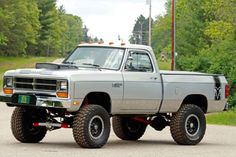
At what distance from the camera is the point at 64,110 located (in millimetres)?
13773

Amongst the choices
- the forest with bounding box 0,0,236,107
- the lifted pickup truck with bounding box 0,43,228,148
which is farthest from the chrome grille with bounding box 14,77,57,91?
the forest with bounding box 0,0,236,107

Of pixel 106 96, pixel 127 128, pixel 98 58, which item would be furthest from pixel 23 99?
pixel 127 128

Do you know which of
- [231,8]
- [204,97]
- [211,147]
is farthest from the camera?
[231,8]

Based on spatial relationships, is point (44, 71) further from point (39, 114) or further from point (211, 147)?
point (211, 147)

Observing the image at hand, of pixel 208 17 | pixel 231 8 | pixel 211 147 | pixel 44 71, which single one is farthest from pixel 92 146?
pixel 208 17

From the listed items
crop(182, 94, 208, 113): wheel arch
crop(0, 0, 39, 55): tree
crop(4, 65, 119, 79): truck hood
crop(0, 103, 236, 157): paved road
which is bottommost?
crop(0, 103, 236, 157): paved road

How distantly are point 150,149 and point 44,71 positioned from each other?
2.61m

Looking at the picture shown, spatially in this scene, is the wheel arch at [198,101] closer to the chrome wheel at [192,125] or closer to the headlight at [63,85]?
the chrome wheel at [192,125]

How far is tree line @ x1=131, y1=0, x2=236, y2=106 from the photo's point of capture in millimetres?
50472

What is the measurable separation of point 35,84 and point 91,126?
133 cm

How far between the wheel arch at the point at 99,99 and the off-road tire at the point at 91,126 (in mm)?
291

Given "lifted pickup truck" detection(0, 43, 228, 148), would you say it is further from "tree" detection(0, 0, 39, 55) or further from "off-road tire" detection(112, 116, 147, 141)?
"tree" detection(0, 0, 39, 55)

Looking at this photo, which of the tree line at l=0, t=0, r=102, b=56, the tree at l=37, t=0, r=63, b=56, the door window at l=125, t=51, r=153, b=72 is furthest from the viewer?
the tree at l=37, t=0, r=63, b=56

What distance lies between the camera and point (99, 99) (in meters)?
14.5
